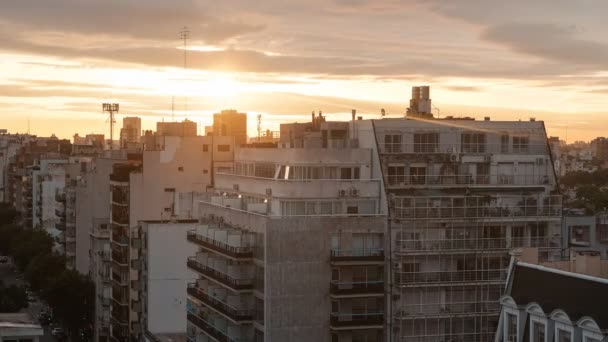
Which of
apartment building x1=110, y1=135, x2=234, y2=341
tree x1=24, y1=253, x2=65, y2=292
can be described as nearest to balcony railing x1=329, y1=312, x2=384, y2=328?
apartment building x1=110, y1=135, x2=234, y2=341

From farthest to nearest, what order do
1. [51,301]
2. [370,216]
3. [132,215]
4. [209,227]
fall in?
1. [51,301]
2. [132,215]
3. [209,227]
4. [370,216]

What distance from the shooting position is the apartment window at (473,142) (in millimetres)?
95125

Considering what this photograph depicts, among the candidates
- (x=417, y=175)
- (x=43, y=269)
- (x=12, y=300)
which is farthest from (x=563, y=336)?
(x=43, y=269)

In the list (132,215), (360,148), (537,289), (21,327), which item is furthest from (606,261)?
(132,215)

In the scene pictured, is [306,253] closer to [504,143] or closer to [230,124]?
[504,143]

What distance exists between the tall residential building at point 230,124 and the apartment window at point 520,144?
61754 millimetres

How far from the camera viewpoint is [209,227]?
9919 centimetres

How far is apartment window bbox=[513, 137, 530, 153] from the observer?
96344 millimetres

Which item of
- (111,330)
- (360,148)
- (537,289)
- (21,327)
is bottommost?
(111,330)

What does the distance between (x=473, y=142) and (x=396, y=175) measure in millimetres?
7103

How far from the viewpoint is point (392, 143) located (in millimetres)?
93375

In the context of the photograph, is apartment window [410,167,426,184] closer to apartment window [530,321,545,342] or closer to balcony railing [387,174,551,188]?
balcony railing [387,174,551,188]

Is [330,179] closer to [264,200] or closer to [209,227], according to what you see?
[264,200]

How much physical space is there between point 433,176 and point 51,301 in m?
81.4
